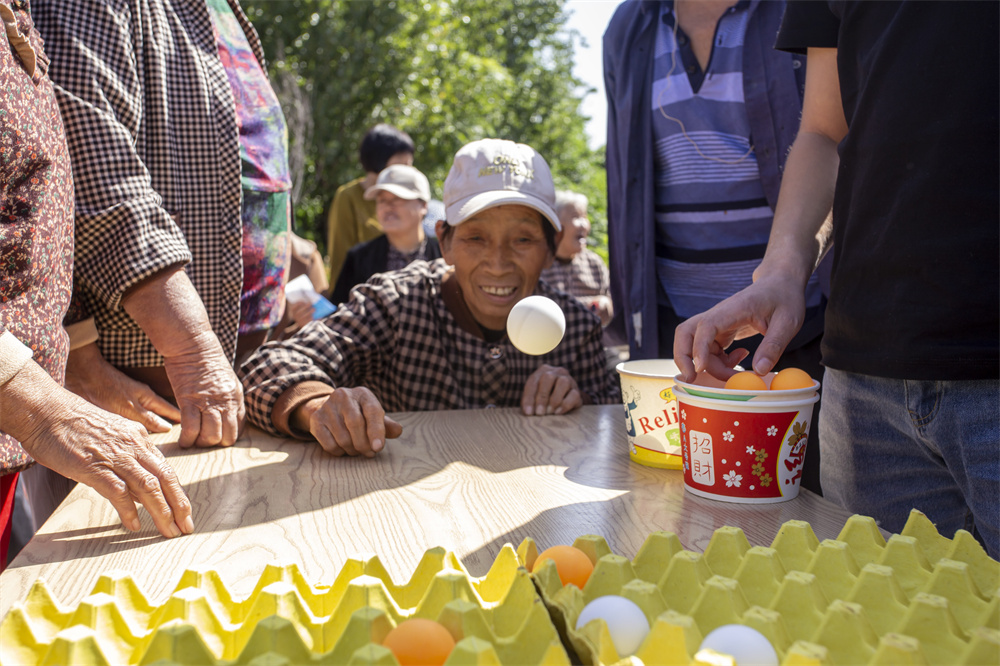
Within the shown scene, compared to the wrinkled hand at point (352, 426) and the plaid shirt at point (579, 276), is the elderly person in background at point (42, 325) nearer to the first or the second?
the wrinkled hand at point (352, 426)

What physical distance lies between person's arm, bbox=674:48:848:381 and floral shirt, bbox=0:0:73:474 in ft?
3.26

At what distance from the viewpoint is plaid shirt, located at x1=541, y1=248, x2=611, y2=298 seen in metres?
5.09

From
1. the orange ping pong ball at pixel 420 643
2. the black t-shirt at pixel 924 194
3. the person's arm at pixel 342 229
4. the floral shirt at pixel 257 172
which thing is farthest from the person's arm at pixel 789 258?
the person's arm at pixel 342 229

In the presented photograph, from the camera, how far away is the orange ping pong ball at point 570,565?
827 millimetres

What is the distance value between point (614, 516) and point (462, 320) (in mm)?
1205

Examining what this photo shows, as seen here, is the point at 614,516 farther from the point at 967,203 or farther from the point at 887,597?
the point at 967,203

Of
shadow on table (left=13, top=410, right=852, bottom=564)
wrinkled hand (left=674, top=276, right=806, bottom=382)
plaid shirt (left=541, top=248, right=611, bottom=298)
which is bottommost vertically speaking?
plaid shirt (left=541, top=248, right=611, bottom=298)

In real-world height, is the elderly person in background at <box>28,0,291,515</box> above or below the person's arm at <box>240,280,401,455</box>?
above

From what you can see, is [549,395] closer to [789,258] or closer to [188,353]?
[789,258]

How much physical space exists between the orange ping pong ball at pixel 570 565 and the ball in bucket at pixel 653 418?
0.53m

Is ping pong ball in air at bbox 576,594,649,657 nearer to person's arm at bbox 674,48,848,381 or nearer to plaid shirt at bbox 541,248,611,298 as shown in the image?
person's arm at bbox 674,48,848,381

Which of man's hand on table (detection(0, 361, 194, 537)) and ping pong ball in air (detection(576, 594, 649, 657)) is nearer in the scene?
ping pong ball in air (detection(576, 594, 649, 657))

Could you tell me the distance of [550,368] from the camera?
6.47 ft

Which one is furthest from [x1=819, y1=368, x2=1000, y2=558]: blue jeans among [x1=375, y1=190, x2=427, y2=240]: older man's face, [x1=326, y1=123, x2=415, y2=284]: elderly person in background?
[x1=326, y1=123, x2=415, y2=284]: elderly person in background
